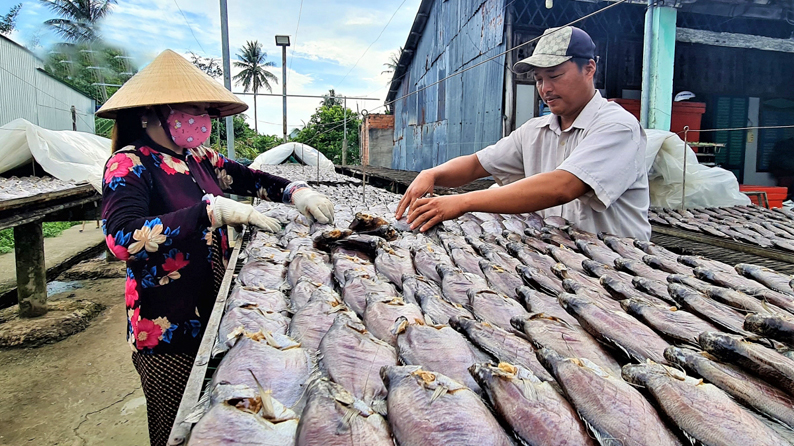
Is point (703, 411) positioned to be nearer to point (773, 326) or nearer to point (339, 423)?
point (773, 326)

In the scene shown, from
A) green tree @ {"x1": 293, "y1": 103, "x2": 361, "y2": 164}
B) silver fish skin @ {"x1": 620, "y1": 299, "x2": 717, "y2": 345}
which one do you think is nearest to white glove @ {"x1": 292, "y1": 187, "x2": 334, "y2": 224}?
silver fish skin @ {"x1": 620, "y1": 299, "x2": 717, "y2": 345}

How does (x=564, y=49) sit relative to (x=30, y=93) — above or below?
below

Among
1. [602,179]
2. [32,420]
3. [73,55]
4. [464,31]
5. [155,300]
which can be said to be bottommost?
[32,420]

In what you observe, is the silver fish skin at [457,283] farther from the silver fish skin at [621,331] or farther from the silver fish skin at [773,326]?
the silver fish skin at [773,326]

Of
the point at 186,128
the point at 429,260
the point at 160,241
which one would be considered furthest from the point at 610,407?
the point at 186,128

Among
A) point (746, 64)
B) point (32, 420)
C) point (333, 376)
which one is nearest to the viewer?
point (333, 376)

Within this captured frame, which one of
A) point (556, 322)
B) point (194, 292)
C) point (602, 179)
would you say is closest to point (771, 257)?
point (602, 179)

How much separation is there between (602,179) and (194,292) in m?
2.59

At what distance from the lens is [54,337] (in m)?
6.79

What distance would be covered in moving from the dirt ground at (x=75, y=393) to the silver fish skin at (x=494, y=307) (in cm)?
420

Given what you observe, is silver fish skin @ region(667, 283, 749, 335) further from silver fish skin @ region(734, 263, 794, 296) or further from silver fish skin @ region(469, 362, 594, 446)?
silver fish skin @ region(469, 362, 594, 446)

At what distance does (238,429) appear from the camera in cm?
106

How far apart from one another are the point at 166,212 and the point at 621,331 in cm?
246

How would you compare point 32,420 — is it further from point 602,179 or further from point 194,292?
point 602,179
